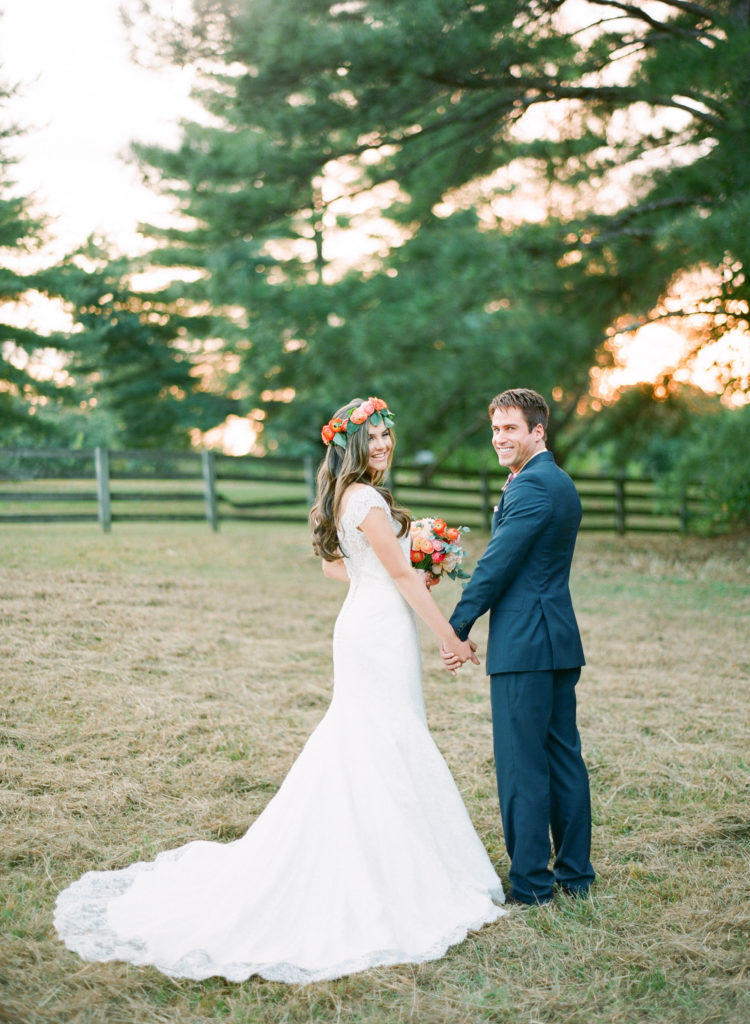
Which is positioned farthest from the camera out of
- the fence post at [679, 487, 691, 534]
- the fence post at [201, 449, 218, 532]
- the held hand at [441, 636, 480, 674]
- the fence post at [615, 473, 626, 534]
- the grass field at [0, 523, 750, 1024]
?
the fence post at [615, 473, 626, 534]

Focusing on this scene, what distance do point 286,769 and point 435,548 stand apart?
7.00ft

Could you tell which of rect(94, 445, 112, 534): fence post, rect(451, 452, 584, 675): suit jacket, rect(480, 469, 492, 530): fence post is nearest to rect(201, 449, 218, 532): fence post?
rect(94, 445, 112, 534): fence post

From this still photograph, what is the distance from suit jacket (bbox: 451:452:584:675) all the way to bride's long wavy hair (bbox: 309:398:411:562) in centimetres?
42

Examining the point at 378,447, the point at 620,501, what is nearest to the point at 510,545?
the point at 378,447

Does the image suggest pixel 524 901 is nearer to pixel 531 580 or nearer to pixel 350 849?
pixel 350 849

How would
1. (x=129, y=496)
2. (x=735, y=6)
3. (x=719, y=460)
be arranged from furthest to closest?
1. (x=719, y=460)
2. (x=129, y=496)
3. (x=735, y=6)

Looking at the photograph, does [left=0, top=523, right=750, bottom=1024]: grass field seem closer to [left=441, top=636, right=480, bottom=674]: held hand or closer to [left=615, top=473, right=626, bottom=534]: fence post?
[left=441, top=636, right=480, bottom=674]: held hand

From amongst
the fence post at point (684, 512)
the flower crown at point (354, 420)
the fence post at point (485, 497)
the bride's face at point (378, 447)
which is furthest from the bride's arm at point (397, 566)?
the fence post at point (684, 512)

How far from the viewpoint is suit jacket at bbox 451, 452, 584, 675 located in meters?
3.47

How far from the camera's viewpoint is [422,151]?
1386 cm

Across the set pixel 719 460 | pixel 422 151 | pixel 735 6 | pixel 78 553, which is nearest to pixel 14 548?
pixel 78 553

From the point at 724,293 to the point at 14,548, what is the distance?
863cm

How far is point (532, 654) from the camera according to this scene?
3471 millimetres

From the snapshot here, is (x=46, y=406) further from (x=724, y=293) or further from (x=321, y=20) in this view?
(x=724, y=293)
